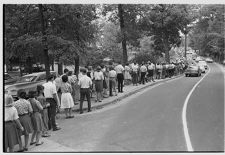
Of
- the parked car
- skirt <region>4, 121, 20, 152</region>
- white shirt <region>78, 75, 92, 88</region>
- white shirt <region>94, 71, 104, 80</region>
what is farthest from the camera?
the parked car

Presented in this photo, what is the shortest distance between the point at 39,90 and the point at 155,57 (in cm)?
3707

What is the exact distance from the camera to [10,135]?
9.05m

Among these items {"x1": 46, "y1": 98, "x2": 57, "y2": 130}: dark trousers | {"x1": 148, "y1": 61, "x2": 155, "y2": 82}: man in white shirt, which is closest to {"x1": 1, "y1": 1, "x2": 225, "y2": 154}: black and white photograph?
{"x1": 46, "y1": 98, "x2": 57, "y2": 130}: dark trousers

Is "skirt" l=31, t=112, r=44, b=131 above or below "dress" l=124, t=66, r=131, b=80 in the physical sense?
below

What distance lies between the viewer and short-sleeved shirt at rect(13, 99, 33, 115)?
9.70 meters

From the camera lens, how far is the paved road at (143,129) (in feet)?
31.0

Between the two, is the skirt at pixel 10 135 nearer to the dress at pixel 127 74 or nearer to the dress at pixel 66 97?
the dress at pixel 66 97

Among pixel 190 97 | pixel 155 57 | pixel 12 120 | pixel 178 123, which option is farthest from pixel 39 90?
pixel 155 57

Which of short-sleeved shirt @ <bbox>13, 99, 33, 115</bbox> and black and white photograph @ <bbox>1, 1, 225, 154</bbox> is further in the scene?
short-sleeved shirt @ <bbox>13, 99, 33, 115</bbox>

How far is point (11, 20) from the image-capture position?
19625 millimetres

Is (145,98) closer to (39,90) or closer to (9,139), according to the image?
(39,90)

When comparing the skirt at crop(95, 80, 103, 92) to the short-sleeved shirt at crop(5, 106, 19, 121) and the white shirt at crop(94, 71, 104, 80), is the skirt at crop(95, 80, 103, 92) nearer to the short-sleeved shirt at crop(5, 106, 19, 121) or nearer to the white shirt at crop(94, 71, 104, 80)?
the white shirt at crop(94, 71, 104, 80)

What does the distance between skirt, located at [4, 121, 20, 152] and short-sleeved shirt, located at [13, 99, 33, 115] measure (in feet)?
1.98

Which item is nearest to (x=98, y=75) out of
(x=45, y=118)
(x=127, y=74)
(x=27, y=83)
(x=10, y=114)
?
(x=27, y=83)
